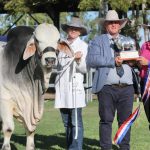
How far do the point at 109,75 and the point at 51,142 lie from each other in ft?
8.85

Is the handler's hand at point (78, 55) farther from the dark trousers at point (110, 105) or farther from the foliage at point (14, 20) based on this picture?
the foliage at point (14, 20)

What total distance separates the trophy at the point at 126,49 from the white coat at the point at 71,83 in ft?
2.11

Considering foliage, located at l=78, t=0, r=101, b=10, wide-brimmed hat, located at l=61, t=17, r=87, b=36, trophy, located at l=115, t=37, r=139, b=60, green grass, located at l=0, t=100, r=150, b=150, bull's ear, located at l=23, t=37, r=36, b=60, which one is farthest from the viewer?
foliage, located at l=78, t=0, r=101, b=10

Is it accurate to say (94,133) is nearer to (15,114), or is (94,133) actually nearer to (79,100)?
(79,100)

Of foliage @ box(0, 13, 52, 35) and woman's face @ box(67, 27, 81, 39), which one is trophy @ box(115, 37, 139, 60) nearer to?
woman's face @ box(67, 27, 81, 39)

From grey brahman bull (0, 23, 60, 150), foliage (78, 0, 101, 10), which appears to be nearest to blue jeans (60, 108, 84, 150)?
grey brahman bull (0, 23, 60, 150)

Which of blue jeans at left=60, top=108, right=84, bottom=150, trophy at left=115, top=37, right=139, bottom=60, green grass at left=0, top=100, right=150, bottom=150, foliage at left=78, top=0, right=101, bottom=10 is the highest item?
foliage at left=78, top=0, right=101, bottom=10

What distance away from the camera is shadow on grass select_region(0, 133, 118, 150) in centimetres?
917

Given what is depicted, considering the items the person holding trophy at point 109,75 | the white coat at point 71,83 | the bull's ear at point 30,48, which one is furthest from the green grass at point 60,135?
the bull's ear at point 30,48

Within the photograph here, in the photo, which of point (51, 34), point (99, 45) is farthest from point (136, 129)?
point (51, 34)

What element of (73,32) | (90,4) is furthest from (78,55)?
(90,4)

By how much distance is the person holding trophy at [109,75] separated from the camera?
7.50 meters

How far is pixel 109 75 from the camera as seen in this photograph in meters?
7.52

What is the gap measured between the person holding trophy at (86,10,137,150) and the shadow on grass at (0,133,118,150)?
1494 millimetres
